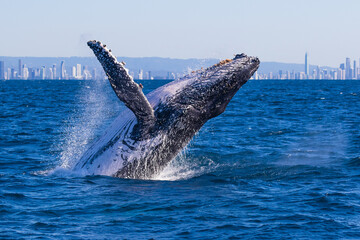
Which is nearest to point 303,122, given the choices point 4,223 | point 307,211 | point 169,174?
point 169,174

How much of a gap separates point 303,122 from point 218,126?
4.58 m

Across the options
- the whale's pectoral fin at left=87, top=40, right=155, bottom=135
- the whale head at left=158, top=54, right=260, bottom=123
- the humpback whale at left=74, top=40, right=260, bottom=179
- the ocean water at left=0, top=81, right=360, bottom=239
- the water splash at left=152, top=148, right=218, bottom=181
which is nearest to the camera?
the ocean water at left=0, top=81, right=360, bottom=239

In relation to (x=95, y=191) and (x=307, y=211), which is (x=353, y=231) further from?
(x=95, y=191)

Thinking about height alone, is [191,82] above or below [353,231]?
above

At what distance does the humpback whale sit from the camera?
10.4 m

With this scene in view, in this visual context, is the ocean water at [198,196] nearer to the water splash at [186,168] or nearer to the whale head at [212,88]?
the water splash at [186,168]

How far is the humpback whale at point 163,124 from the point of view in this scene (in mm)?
10414

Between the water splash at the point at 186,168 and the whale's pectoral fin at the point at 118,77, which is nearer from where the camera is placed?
the whale's pectoral fin at the point at 118,77

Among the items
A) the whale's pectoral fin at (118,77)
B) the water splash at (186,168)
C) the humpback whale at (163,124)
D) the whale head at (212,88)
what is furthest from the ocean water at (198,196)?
the whale's pectoral fin at (118,77)

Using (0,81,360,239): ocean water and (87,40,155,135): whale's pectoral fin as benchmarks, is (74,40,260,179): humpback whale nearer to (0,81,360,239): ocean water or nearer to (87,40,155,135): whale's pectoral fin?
(0,81,360,239): ocean water

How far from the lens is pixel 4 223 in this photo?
26.6ft

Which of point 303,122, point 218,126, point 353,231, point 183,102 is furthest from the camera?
point 303,122

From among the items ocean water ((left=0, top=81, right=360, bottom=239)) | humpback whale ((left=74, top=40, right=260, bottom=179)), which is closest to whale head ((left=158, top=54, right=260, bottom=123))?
humpback whale ((left=74, top=40, right=260, bottom=179))

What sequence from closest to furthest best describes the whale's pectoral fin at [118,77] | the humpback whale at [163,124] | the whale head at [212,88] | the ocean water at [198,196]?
the ocean water at [198,196]
the whale's pectoral fin at [118,77]
the humpback whale at [163,124]
the whale head at [212,88]
